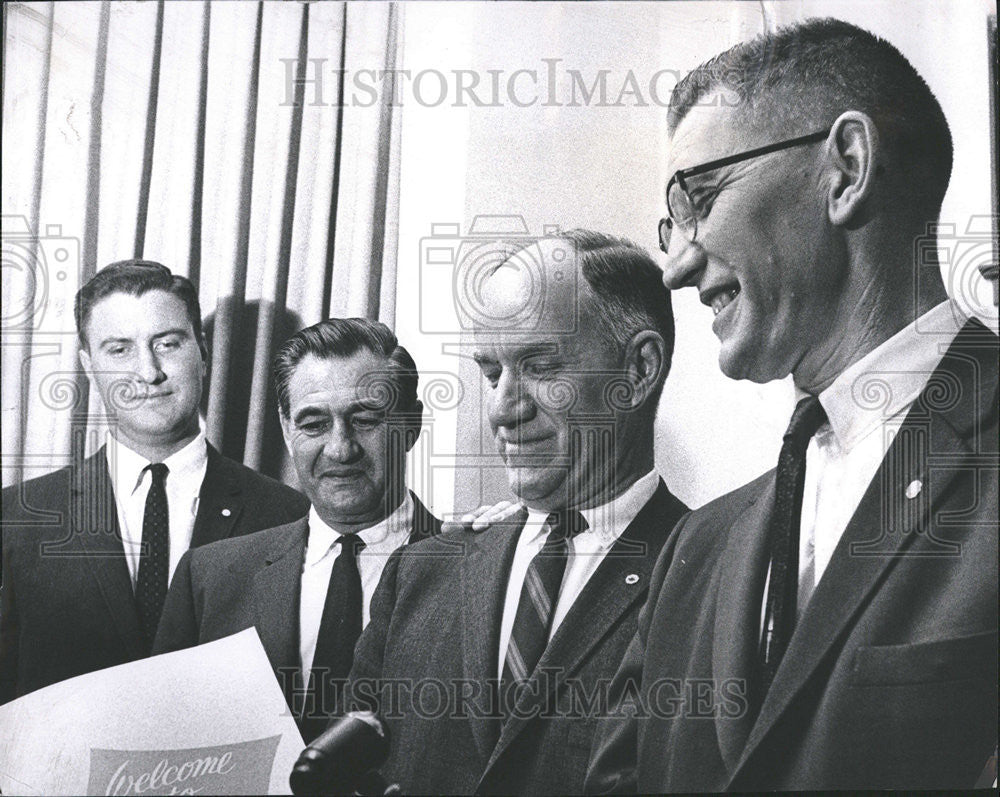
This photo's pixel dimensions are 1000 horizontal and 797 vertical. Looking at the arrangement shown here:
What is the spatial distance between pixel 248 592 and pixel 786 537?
137 cm

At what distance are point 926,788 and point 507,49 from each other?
2.14 meters

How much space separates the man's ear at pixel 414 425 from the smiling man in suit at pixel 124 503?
0.32 m

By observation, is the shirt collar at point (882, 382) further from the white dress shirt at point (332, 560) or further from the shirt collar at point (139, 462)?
the shirt collar at point (139, 462)

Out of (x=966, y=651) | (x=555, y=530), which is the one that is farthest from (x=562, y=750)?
(x=966, y=651)

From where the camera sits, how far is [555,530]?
2.92m

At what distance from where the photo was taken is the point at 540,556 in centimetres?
291

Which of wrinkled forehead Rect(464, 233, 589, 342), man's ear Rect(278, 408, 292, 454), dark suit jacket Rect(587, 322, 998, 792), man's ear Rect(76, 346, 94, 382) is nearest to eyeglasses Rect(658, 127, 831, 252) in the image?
wrinkled forehead Rect(464, 233, 589, 342)

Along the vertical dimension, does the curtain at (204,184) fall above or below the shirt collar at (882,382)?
above

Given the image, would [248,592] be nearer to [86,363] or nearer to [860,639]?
[86,363]

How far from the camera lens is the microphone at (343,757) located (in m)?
2.84

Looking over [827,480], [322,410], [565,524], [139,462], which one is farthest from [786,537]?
[139,462]

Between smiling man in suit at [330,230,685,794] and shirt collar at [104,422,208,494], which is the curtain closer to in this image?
shirt collar at [104,422,208,494]

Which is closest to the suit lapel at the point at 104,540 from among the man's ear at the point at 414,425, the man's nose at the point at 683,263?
the man's ear at the point at 414,425

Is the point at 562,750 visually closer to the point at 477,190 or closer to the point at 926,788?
the point at 926,788
